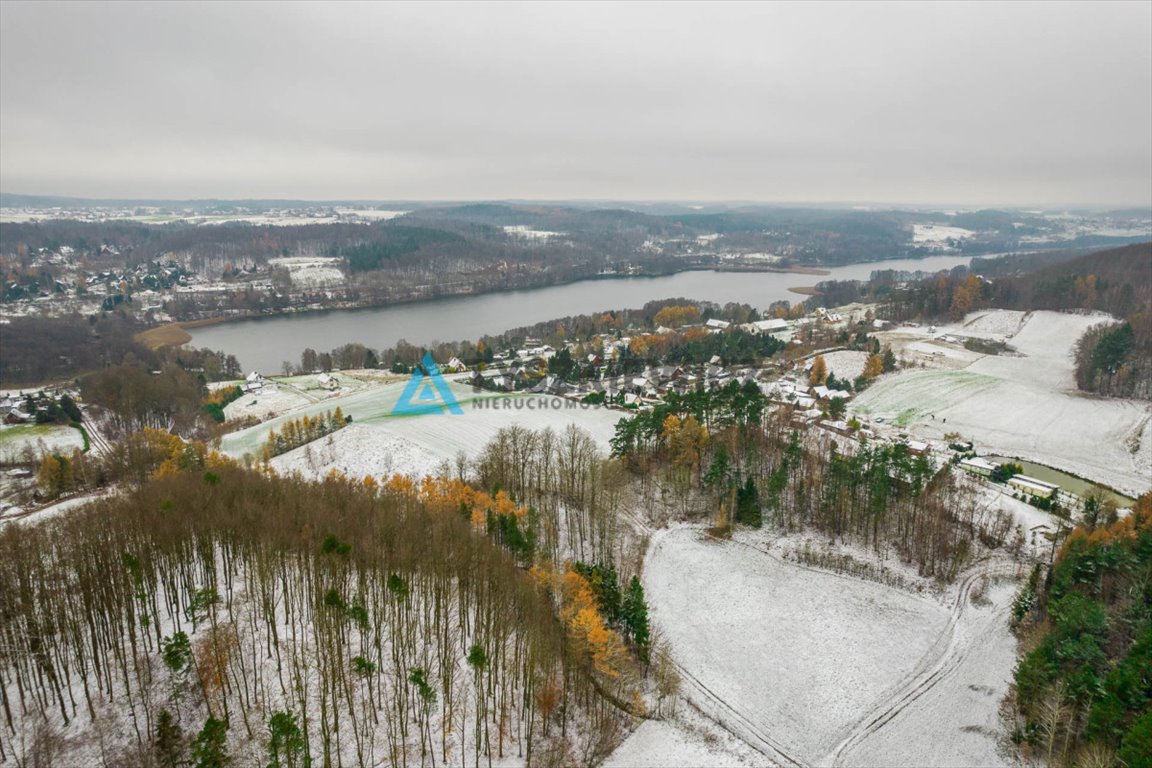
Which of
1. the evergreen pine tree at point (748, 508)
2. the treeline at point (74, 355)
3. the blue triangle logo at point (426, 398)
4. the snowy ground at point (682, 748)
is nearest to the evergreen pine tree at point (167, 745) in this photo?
the snowy ground at point (682, 748)

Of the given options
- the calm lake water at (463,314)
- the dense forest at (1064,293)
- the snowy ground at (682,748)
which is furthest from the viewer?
the calm lake water at (463,314)

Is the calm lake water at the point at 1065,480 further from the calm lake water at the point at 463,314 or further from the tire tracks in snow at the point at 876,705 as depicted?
the calm lake water at the point at 463,314

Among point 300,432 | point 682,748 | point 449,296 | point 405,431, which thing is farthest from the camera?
point 449,296

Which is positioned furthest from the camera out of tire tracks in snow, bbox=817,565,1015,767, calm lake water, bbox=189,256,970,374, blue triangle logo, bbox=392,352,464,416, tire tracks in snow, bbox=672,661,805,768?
calm lake water, bbox=189,256,970,374

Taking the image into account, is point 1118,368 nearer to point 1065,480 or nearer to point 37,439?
point 1065,480

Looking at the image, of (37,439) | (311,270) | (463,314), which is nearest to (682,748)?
(37,439)

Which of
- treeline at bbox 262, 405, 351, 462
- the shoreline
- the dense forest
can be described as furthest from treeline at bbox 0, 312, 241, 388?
the dense forest

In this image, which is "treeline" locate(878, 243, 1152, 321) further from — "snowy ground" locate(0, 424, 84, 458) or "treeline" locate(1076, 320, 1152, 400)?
"snowy ground" locate(0, 424, 84, 458)
